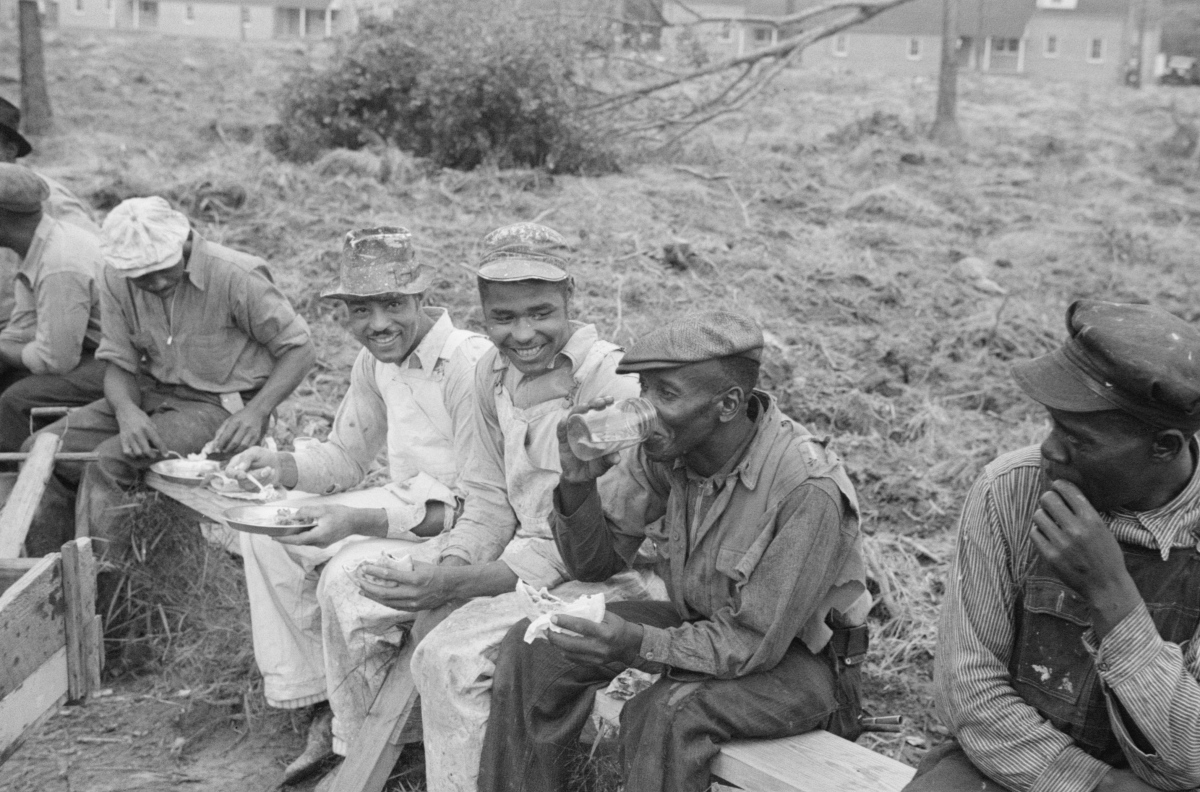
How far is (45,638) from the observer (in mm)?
2992

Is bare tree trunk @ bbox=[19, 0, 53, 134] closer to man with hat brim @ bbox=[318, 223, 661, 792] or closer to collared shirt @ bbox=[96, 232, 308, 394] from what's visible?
collared shirt @ bbox=[96, 232, 308, 394]

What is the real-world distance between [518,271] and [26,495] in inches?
87.7

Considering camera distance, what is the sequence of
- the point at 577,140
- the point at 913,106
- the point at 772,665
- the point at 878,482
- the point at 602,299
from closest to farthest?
the point at 772,665 < the point at 878,482 < the point at 602,299 < the point at 577,140 < the point at 913,106

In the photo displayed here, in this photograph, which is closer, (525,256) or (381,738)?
(525,256)

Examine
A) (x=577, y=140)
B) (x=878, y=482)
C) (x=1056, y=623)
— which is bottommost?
(x=878, y=482)

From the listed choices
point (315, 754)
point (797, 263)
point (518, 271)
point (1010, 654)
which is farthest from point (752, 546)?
point (797, 263)

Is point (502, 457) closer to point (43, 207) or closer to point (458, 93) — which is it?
point (43, 207)

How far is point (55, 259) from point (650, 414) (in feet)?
10.1

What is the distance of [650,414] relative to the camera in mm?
2598

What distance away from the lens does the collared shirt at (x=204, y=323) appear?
14.4ft

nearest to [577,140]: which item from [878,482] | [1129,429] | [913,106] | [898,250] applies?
[898,250]

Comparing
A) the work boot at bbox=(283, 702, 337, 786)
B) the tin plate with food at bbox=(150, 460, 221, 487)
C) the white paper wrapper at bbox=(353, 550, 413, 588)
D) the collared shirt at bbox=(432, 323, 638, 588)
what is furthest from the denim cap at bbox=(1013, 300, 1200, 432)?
the tin plate with food at bbox=(150, 460, 221, 487)

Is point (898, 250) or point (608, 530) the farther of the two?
point (898, 250)

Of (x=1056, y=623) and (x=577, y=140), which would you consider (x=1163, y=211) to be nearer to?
(x=577, y=140)
